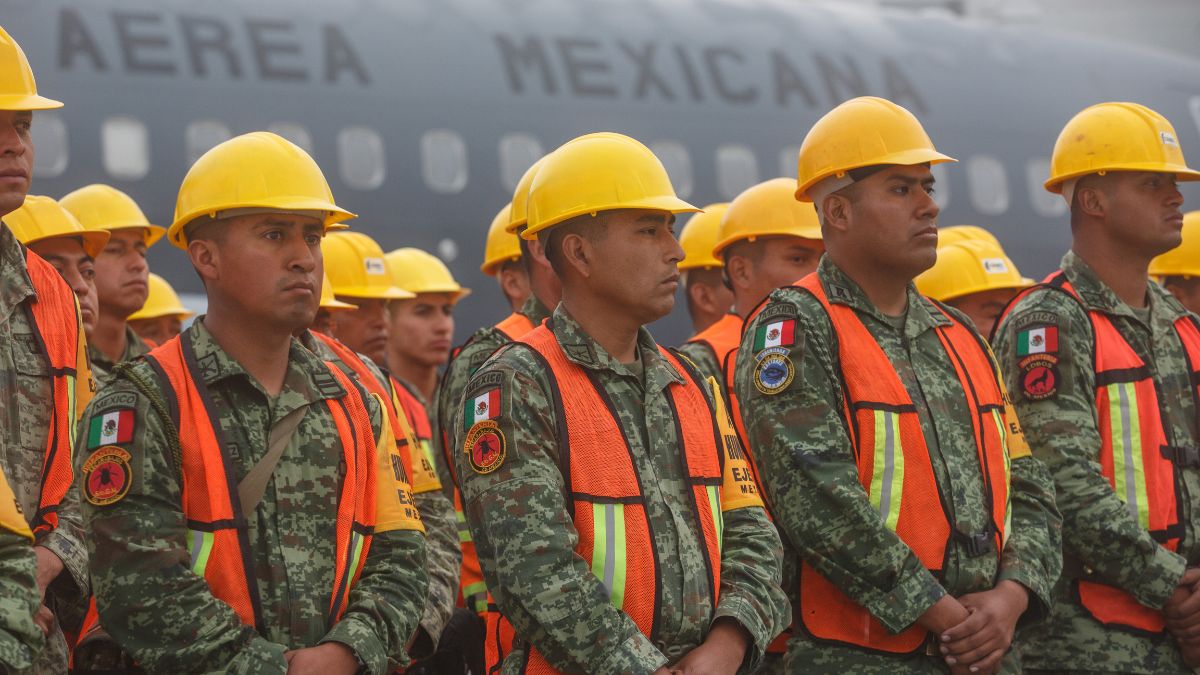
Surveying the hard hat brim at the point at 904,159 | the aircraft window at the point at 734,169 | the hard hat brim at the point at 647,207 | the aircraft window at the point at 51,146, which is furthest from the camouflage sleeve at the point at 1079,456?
the aircraft window at the point at 734,169

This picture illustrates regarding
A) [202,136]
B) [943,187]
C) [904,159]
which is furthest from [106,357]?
[943,187]

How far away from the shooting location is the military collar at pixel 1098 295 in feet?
17.6

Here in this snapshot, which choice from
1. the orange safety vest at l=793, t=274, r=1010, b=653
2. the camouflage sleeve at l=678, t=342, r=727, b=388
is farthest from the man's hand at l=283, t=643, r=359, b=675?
the camouflage sleeve at l=678, t=342, r=727, b=388

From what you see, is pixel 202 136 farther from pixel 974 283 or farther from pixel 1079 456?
pixel 1079 456

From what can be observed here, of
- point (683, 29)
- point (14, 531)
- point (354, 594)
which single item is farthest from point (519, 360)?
point (683, 29)

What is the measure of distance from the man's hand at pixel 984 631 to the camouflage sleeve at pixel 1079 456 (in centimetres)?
67

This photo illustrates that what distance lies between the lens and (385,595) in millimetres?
3840

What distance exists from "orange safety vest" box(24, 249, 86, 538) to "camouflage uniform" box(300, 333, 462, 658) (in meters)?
0.69

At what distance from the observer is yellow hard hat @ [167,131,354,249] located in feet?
13.0

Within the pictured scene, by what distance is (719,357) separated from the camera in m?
6.09

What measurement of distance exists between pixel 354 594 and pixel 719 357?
8.45ft

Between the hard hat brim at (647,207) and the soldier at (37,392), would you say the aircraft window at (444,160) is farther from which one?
the hard hat brim at (647,207)

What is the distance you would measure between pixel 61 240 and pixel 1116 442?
372 centimetres

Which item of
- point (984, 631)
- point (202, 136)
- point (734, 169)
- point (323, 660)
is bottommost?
point (984, 631)
